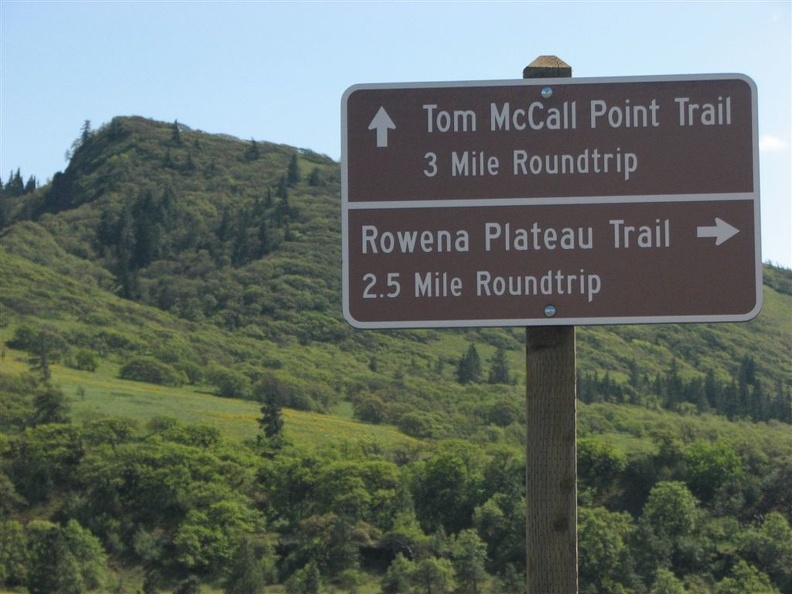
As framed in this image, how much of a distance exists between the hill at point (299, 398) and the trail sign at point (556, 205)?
55.0 m

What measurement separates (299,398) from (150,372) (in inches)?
623

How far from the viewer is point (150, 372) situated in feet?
369

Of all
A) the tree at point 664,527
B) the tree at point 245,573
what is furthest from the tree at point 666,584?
the tree at point 245,573

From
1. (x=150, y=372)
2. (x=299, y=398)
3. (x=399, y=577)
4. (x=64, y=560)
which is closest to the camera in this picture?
(x=64, y=560)

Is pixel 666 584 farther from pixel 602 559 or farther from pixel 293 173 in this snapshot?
pixel 293 173

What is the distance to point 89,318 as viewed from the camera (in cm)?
→ 12669

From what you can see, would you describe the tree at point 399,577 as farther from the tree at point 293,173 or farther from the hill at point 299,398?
the tree at point 293,173

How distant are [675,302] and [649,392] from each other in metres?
117

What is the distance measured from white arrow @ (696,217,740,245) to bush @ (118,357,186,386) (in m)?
109

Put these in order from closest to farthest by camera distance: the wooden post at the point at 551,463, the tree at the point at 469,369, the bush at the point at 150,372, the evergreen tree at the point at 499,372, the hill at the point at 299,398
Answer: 1. the wooden post at the point at 551,463
2. the hill at the point at 299,398
3. the bush at the point at 150,372
4. the evergreen tree at the point at 499,372
5. the tree at the point at 469,369

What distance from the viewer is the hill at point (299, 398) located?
6781 cm

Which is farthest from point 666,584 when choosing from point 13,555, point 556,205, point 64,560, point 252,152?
point 252,152

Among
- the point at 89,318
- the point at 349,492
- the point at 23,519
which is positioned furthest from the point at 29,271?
the point at 349,492

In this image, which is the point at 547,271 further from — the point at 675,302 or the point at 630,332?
the point at 630,332
